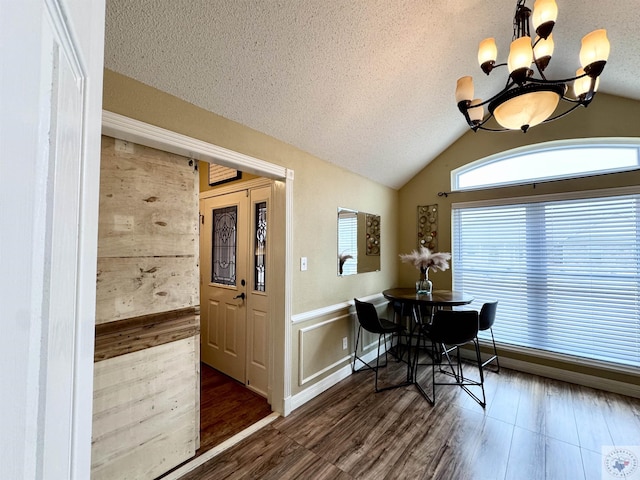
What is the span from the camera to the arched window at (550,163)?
9.06ft

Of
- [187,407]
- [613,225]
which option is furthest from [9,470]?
[613,225]

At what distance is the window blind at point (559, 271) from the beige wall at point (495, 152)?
147 millimetres

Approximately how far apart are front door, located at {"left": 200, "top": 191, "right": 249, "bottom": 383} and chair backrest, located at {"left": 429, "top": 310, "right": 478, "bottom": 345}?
1864 mm

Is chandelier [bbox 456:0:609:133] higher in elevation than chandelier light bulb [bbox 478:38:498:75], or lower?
lower

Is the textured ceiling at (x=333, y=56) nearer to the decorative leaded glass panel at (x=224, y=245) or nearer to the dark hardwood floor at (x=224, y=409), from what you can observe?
the decorative leaded glass panel at (x=224, y=245)

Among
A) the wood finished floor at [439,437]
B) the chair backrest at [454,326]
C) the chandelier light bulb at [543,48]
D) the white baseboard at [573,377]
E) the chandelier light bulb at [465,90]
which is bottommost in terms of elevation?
the wood finished floor at [439,437]

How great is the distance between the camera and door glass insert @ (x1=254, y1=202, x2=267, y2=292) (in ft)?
8.77

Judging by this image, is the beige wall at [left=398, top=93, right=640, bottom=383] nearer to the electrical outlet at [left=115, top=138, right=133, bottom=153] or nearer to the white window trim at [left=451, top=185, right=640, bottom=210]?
the white window trim at [left=451, top=185, right=640, bottom=210]

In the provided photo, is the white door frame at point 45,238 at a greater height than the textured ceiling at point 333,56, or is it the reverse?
the textured ceiling at point 333,56

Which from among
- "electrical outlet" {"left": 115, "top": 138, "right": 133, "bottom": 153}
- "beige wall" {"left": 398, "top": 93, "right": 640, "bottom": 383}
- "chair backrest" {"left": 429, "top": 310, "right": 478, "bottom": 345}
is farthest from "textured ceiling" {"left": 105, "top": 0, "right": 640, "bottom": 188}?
"chair backrest" {"left": 429, "top": 310, "right": 478, "bottom": 345}

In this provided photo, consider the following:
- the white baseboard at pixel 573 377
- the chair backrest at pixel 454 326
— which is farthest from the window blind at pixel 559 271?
the chair backrest at pixel 454 326

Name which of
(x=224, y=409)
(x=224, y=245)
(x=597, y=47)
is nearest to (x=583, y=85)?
(x=597, y=47)

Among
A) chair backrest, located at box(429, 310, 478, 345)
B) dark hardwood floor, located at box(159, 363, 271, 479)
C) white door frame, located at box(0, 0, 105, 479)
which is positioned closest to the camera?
white door frame, located at box(0, 0, 105, 479)

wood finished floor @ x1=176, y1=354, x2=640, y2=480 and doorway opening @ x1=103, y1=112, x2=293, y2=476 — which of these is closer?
wood finished floor @ x1=176, y1=354, x2=640, y2=480
